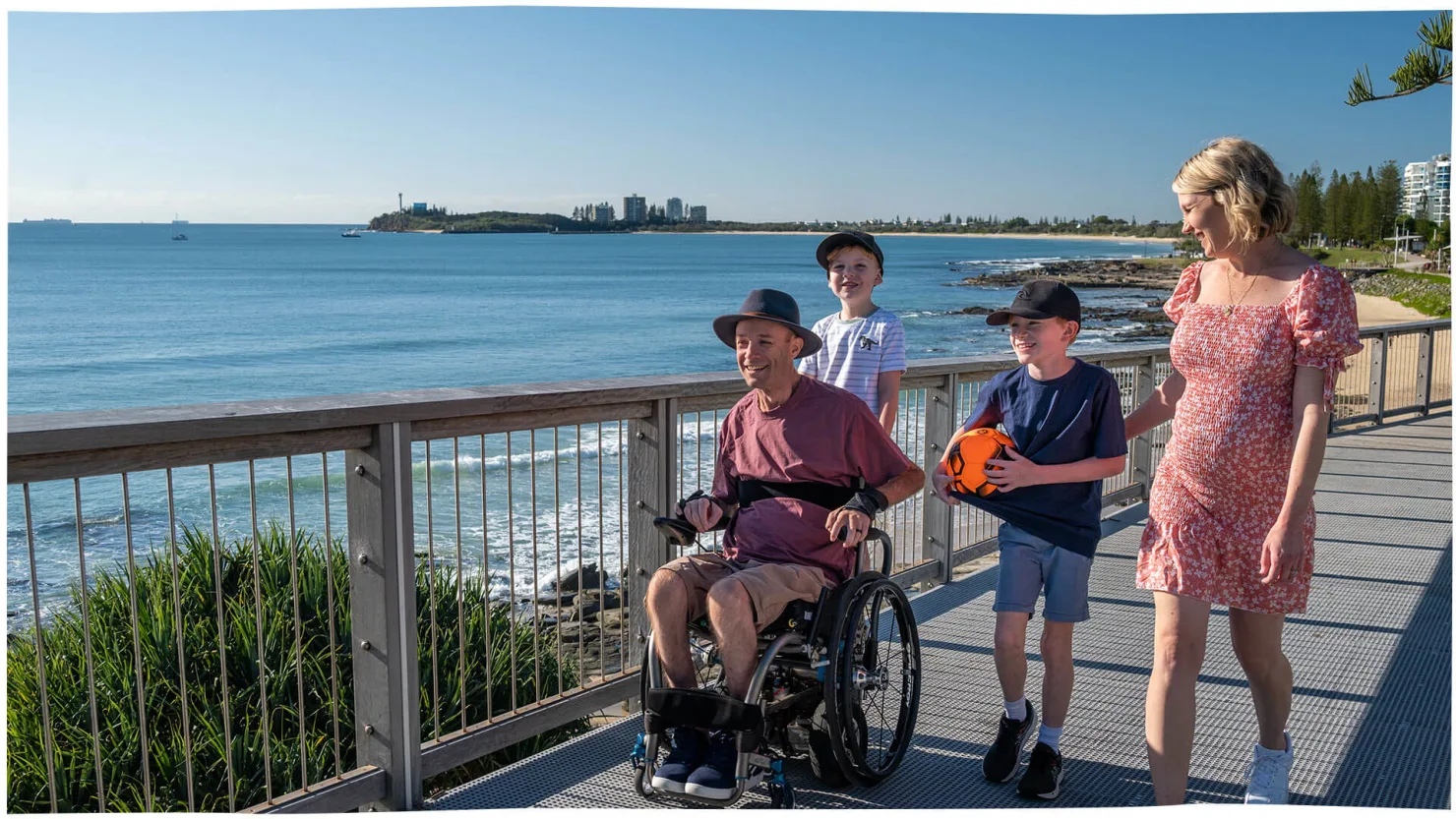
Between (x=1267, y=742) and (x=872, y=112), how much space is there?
77545 millimetres

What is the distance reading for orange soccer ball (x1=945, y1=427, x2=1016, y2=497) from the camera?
2941mm

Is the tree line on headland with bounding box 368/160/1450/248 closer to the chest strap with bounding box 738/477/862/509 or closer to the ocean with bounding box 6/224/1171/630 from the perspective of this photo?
the ocean with bounding box 6/224/1171/630

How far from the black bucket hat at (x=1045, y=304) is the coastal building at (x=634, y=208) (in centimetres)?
7241

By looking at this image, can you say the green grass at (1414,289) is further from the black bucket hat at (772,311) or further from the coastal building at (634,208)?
the coastal building at (634,208)

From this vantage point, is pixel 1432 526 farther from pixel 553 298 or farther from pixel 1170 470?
pixel 553 298

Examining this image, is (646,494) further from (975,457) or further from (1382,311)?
(1382,311)

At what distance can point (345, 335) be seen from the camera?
4762 cm

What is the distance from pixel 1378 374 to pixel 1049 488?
8778 millimetres

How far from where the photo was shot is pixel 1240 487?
8.25 ft

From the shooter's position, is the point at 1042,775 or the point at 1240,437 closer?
the point at 1240,437

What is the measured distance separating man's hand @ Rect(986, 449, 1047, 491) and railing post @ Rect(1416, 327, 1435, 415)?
920 cm

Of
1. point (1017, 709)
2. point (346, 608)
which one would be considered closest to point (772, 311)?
point (1017, 709)

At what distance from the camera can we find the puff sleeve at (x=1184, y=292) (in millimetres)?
2664

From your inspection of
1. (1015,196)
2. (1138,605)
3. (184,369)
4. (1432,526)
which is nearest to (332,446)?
(1138,605)
